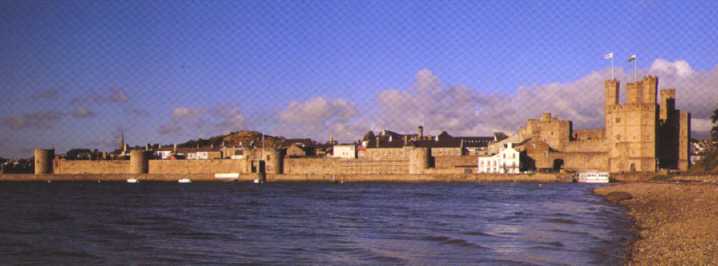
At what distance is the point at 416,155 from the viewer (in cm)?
8306

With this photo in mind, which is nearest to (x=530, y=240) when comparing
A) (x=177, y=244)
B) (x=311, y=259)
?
(x=311, y=259)

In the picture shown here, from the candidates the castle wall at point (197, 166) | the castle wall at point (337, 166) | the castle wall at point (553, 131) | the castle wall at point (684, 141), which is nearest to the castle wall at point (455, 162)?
the castle wall at point (337, 166)

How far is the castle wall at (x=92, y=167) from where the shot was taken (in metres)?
101

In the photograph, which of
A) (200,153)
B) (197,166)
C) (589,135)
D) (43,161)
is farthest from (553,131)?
(43,161)

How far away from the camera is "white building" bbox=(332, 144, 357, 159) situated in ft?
310

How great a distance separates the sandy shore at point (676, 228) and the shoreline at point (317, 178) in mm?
38073

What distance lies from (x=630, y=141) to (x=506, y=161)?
11.6m

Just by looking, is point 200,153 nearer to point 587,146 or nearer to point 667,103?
point 587,146

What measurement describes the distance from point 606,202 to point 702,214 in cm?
1487

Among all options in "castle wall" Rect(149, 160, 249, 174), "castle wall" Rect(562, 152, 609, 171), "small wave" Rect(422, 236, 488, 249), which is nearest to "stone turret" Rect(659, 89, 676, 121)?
"castle wall" Rect(562, 152, 609, 171)

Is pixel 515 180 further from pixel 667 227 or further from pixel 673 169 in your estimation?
pixel 667 227

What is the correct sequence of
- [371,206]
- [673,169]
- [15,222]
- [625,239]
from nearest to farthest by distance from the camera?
[625,239], [15,222], [371,206], [673,169]

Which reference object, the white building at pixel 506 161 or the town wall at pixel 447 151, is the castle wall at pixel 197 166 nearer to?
the town wall at pixel 447 151

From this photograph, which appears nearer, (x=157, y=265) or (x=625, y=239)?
(x=157, y=265)
